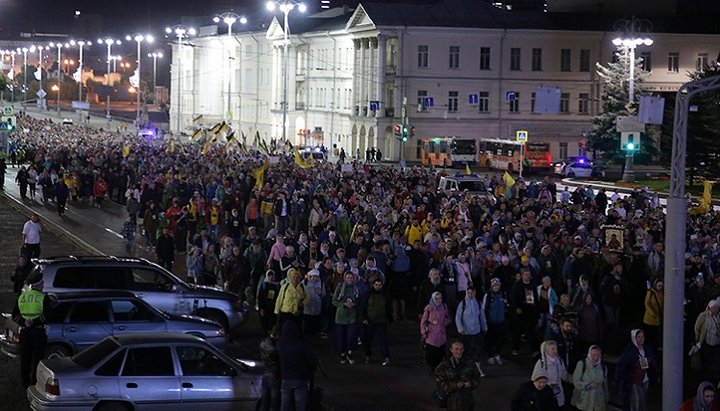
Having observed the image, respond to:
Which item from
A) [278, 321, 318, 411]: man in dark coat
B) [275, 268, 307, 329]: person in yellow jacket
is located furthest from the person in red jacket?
[278, 321, 318, 411]: man in dark coat

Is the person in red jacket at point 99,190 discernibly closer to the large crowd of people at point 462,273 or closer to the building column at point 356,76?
the large crowd of people at point 462,273

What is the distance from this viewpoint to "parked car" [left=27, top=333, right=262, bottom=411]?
14.0 metres

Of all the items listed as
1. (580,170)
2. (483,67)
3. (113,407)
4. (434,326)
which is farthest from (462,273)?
(483,67)

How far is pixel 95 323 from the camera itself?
17.2 meters

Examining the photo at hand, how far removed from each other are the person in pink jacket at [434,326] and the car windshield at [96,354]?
4215 mm

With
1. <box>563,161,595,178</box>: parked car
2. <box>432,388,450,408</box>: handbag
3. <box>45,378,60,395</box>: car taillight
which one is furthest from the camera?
<box>563,161,595,178</box>: parked car

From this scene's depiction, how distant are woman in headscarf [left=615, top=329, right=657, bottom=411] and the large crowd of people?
0.6 inches

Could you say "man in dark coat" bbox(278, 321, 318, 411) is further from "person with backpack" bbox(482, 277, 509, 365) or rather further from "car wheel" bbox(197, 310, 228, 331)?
"car wheel" bbox(197, 310, 228, 331)

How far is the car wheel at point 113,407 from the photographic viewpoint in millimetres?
14180

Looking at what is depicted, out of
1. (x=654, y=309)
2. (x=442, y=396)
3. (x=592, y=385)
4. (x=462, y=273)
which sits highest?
(x=462, y=273)

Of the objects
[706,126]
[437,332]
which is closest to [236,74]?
[706,126]

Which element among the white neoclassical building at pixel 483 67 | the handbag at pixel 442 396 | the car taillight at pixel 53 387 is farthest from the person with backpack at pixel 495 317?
the white neoclassical building at pixel 483 67

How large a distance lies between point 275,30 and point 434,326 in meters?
85.7

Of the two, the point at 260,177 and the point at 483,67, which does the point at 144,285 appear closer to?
the point at 260,177
